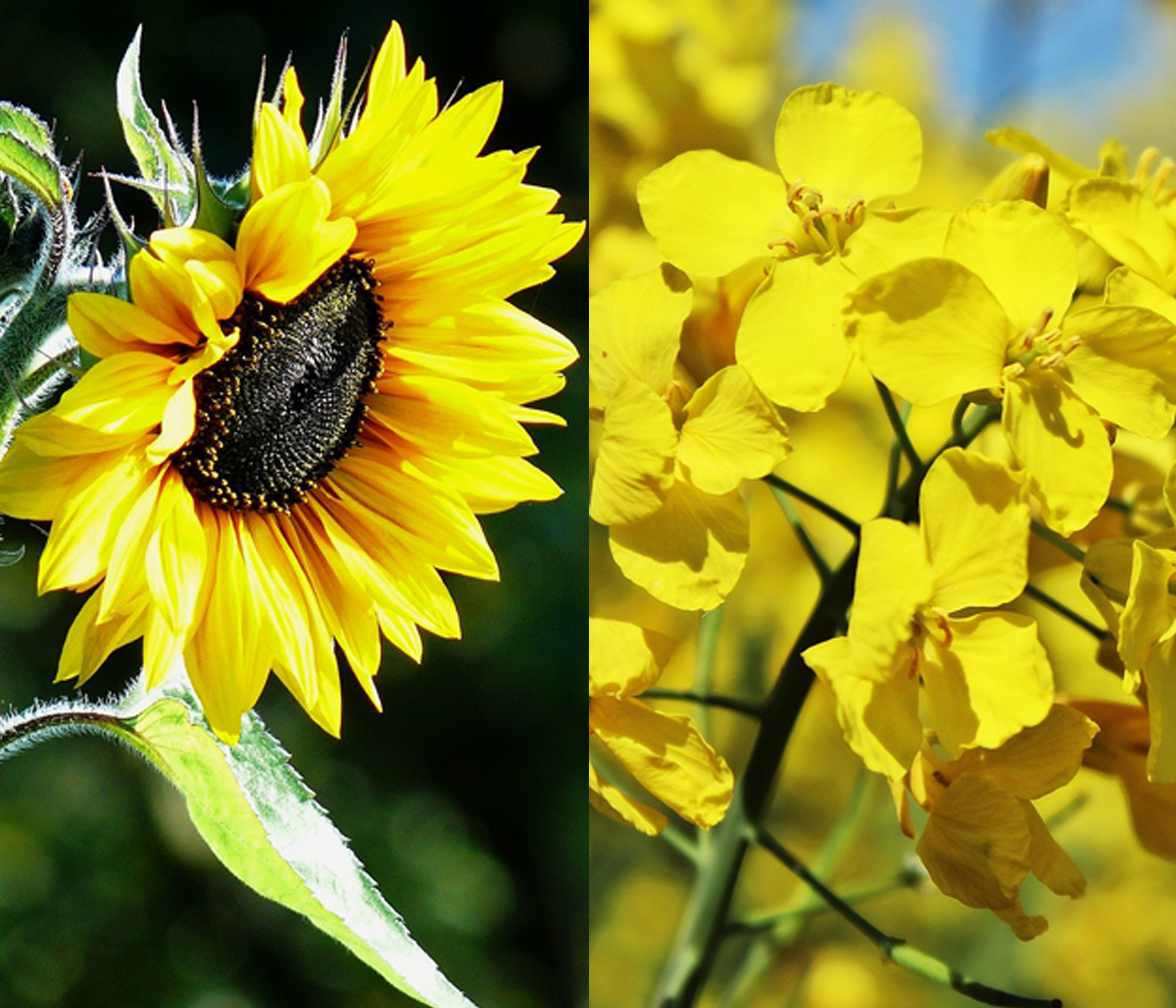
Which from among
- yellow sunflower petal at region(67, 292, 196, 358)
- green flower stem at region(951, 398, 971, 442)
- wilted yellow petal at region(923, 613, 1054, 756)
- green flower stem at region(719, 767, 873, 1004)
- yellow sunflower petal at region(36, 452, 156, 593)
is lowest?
green flower stem at region(719, 767, 873, 1004)

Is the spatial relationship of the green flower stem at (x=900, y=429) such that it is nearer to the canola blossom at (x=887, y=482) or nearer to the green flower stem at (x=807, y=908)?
the canola blossom at (x=887, y=482)

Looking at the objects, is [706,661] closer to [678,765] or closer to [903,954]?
[678,765]

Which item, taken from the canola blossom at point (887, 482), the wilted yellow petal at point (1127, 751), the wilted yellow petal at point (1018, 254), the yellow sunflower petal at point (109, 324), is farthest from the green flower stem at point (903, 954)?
the yellow sunflower petal at point (109, 324)

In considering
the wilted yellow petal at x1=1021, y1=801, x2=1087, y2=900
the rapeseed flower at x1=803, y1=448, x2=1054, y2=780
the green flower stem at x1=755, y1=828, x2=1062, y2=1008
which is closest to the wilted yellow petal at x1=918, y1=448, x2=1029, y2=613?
the rapeseed flower at x1=803, y1=448, x2=1054, y2=780

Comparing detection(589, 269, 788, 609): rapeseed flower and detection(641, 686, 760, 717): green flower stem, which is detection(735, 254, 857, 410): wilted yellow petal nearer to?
detection(589, 269, 788, 609): rapeseed flower

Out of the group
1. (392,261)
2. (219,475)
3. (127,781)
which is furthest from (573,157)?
(127,781)

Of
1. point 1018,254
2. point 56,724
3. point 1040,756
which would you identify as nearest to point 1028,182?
point 1018,254

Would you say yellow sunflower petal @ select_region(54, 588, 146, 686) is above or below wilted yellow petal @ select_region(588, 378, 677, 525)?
below
